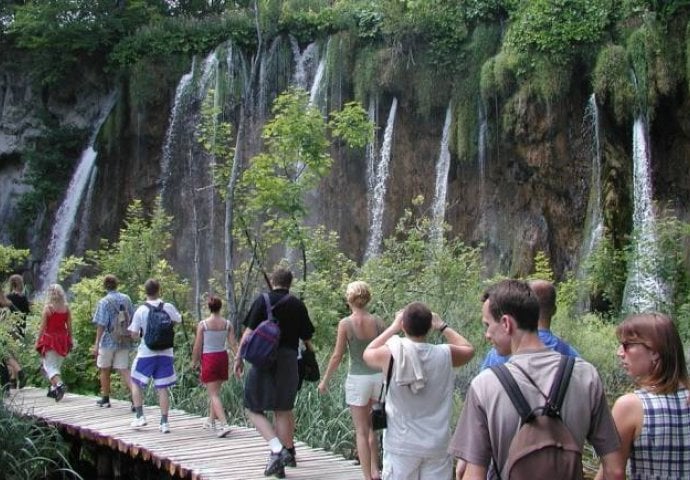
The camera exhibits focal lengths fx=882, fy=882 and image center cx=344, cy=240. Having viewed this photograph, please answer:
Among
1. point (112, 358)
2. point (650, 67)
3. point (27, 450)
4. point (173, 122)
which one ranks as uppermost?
point (173, 122)

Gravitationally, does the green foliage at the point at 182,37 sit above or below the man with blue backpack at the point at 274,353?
above

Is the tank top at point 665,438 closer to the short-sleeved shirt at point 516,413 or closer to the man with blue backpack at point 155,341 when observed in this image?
the short-sleeved shirt at point 516,413

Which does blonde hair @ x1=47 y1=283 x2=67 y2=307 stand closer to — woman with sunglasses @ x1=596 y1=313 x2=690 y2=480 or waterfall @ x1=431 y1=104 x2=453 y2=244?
woman with sunglasses @ x1=596 y1=313 x2=690 y2=480

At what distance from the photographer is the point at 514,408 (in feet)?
10.2

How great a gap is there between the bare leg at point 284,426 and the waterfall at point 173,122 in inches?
695

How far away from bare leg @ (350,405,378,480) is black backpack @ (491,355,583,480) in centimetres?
312

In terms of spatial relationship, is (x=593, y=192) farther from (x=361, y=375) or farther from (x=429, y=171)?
(x=361, y=375)

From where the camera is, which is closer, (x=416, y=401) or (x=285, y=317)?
(x=416, y=401)

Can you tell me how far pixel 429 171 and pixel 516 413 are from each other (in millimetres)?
18498

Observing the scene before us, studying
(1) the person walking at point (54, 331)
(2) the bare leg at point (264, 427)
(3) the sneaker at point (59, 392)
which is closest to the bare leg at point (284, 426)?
(2) the bare leg at point (264, 427)

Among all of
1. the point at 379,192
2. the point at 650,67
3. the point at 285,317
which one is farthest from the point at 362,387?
the point at 379,192

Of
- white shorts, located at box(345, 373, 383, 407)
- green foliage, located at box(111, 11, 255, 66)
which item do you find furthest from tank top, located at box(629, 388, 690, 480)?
green foliage, located at box(111, 11, 255, 66)

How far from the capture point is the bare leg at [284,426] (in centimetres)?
710

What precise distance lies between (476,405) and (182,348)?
9489 millimetres
